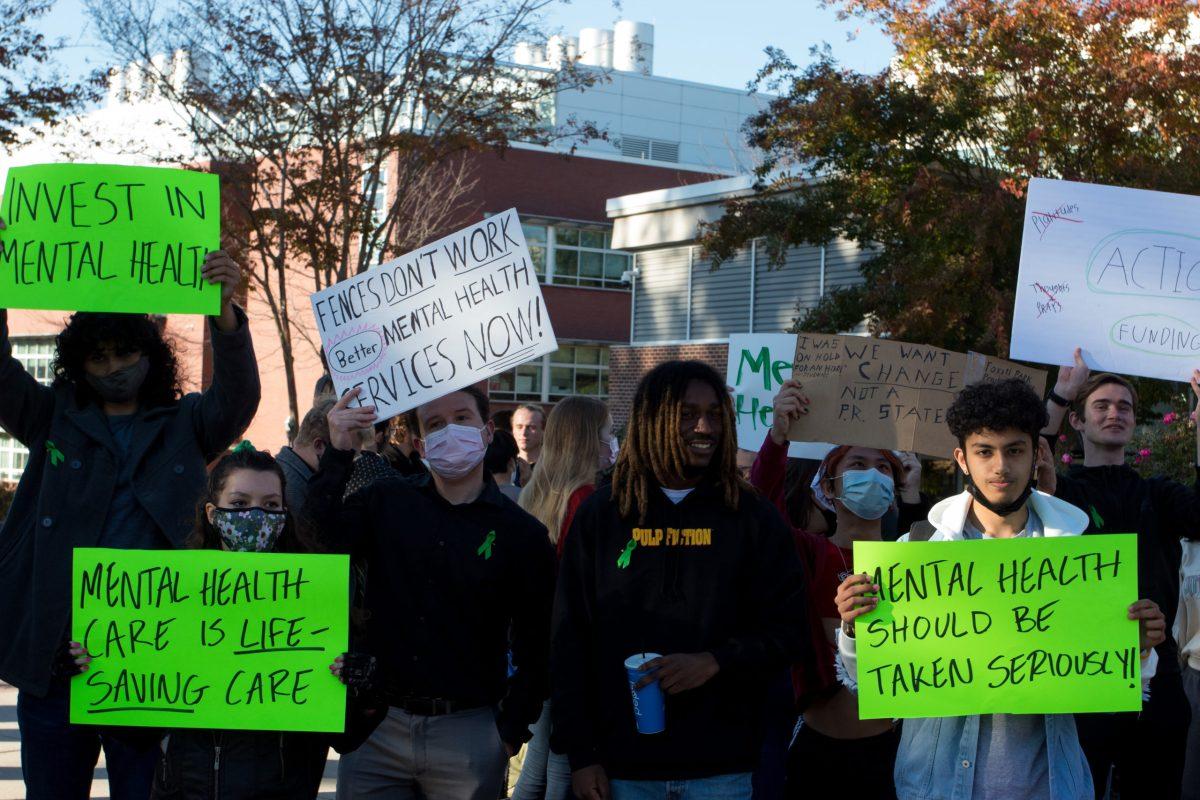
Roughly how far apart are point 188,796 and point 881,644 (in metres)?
2.04

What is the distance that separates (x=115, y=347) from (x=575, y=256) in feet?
118

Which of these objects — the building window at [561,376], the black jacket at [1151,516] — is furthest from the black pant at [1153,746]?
the building window at [561,376]

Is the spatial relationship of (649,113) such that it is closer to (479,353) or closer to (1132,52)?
(1132,52)

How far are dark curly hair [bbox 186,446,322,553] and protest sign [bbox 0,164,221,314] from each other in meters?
0.55

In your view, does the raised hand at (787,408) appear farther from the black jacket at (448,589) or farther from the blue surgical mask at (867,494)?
the black jacket at (448,589)

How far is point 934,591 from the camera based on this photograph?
12.8 ft

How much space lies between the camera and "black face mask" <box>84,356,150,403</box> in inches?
180

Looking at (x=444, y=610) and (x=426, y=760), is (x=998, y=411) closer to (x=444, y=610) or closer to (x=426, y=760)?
(x=444, y=610)

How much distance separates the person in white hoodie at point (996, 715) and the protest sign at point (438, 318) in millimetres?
1804

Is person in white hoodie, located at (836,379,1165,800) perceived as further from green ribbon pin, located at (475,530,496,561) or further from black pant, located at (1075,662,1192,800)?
black pant, located at (1075,662,1192,800)

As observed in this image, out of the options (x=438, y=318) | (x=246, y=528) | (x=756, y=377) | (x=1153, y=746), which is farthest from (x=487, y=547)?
(x=1153, y=746)

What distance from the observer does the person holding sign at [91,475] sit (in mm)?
4395

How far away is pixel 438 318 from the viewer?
5.52m

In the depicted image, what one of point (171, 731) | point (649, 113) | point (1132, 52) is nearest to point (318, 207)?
point (1132, 52)
